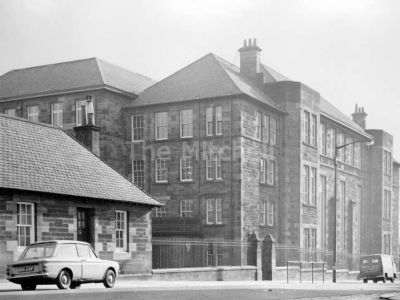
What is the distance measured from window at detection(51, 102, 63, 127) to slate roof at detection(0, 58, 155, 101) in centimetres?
96

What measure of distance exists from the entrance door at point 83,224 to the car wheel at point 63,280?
333 inches

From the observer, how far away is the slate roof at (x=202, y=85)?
48.4 metres

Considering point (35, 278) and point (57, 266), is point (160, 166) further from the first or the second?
point (35, 278)

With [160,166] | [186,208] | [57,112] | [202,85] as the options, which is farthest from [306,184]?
[57,112]

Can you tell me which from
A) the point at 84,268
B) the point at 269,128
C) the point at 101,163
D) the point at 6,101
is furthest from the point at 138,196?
the point at 6,101

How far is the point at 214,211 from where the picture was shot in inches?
1871

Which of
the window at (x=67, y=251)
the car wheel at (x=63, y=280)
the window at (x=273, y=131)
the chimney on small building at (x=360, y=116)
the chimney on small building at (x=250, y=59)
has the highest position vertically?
the chimney on small building at (x=250, y=59)

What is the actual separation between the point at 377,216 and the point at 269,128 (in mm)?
22909

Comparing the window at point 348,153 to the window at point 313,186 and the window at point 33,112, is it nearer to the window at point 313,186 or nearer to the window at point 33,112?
the window at point 313,186

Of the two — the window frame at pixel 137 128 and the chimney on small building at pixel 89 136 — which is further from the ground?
the window frame at pixel 137 128

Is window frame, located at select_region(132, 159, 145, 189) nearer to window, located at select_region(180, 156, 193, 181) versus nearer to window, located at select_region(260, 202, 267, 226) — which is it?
window, located at select_region(180, 156, 193, 181)

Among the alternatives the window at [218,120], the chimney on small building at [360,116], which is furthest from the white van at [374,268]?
the chimney on small building at [360,116]

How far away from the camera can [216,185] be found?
4769 cm

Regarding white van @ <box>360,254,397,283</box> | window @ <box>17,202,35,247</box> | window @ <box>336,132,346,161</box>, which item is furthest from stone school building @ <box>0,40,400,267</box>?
window @ <box>17,202,35,247</box>
